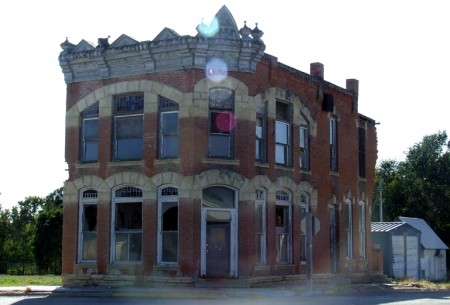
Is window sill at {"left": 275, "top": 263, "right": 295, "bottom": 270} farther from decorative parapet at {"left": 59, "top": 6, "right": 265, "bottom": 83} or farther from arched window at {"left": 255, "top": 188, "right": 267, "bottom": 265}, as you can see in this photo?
decorative parapet at {"left": 59, "top": 6, "right": 265, "bottom": 83}

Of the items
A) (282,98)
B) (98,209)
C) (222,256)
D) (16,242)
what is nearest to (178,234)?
(222,256)

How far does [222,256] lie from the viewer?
24.8 metres

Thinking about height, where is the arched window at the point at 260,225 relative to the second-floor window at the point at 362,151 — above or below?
below

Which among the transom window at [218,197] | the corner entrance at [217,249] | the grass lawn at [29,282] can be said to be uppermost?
the transom window at [218,197]

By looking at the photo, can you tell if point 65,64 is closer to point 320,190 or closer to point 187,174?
point 187,174

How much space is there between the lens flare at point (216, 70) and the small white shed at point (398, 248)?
20402 millimetres

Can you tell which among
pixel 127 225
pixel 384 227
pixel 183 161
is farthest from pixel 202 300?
pixel 384 227

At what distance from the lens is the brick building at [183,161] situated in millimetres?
24734

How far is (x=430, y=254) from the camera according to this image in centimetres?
4934

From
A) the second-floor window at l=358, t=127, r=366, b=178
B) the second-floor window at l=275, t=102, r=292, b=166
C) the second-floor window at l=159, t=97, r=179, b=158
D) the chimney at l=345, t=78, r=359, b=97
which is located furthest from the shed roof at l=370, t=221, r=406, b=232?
the second-floor window at l=159, t=97, r=179, b=158

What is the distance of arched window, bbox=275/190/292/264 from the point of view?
26984 millimetres

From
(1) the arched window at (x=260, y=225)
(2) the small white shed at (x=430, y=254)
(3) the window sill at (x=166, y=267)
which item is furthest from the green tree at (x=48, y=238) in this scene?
(1) the arched window at (x=260, y=225)

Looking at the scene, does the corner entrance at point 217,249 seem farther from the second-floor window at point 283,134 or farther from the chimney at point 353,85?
the chimney at point 353,85

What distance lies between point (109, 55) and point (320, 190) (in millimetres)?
10323
